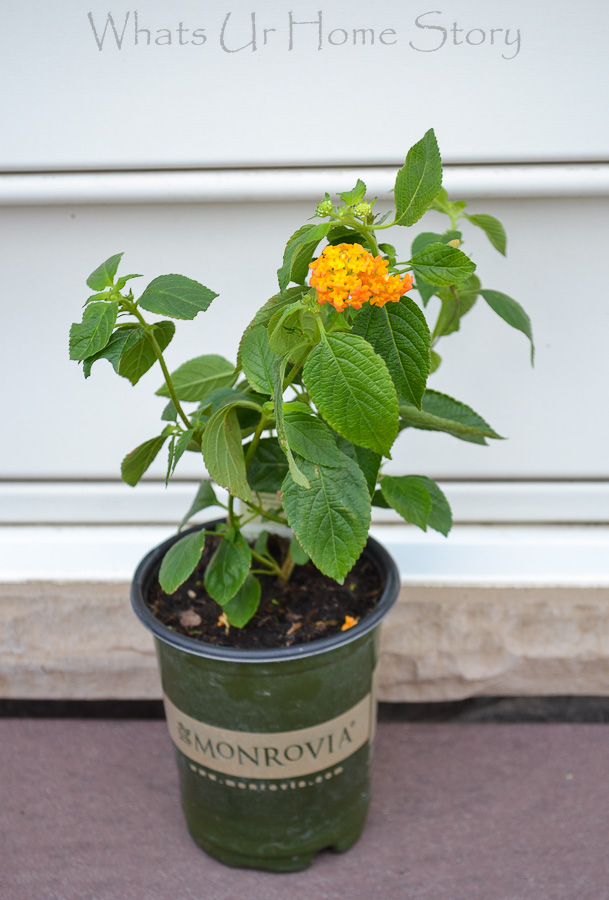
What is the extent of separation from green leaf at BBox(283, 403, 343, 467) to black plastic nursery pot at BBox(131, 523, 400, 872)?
0.24 metres

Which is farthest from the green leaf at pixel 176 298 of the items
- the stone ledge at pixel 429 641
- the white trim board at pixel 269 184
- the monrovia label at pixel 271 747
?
the stone ledge at pixel 429 641

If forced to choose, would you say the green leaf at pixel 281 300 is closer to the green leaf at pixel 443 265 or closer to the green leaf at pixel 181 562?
the green leaf at pixel 443 265

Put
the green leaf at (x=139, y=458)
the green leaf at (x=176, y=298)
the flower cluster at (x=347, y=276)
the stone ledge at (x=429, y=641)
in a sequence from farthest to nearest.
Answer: the stone ledge at (x=429, y=641) → the green leaf at (x=139, y=458) → the green leaf at (x=176, y=298) → the flower cluster at (x=347, y=276)

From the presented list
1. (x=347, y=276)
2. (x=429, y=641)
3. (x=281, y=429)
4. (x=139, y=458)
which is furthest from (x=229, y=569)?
(x=429, y=641)

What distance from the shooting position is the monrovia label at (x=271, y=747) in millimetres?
881

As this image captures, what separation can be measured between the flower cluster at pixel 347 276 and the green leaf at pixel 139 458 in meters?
0.29

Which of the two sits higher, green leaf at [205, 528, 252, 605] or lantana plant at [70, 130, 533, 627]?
lantana plant at [70, 130, 533, 627]

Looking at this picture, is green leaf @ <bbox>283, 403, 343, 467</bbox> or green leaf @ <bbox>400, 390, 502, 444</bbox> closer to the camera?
green leaf @ <bbox>283, 403, 343, 467</bbox>

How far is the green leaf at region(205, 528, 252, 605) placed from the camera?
0.83 meters

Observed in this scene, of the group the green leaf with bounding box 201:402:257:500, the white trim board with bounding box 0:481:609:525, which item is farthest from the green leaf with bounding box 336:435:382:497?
the white trim board with bounding box 0:481:609:525

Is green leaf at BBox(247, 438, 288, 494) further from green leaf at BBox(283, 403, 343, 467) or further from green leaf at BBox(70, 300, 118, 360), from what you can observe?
green leaf at BBox(70, 300, 118, 360)

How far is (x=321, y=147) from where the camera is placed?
39.5 inches

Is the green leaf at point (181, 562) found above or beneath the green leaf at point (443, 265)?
beneath

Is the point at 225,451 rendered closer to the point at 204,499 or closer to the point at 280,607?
the point at 204,499
